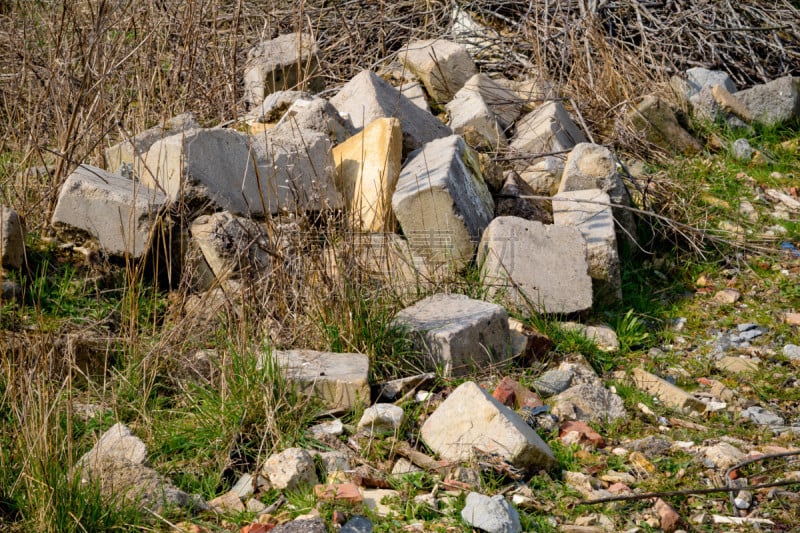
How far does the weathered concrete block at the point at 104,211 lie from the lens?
4180mm

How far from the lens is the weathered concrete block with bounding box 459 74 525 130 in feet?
20.2

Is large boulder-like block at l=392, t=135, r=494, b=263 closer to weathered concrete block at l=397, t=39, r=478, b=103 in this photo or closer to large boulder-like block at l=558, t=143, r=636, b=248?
large boulder-like block at l=558, t=143, r=636, b=248

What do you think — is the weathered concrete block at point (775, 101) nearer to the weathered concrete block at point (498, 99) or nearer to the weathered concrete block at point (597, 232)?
the weathered concrete block at point (498, 99)

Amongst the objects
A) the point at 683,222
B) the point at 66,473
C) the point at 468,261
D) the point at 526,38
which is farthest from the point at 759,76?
the point at 66,473

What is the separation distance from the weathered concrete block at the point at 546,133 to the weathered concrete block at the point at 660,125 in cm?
42

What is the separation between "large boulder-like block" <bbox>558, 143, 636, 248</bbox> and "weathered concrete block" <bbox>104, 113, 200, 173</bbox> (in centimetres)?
211

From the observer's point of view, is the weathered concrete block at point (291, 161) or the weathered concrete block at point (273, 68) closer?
the weathered concrete block at point (291, 161)

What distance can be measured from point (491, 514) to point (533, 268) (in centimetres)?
180

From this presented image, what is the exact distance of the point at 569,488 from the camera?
3.08 metres

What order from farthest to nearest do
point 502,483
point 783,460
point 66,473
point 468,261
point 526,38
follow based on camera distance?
point 526,38 < point 468,261 < point 783,460 < point 502,483 < point 66,473

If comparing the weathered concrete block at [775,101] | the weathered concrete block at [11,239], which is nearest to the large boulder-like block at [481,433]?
the weathered concrete block at [11,239]

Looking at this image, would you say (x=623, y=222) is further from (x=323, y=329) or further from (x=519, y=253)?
(x=323, y=329)

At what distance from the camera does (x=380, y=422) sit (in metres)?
3.27

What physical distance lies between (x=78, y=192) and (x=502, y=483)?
2.44 meters
